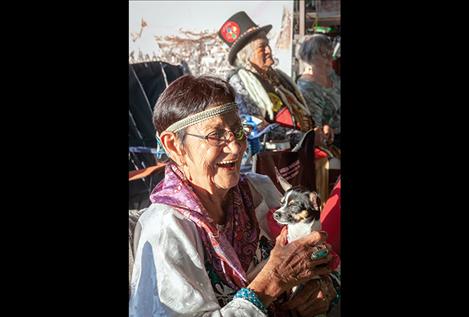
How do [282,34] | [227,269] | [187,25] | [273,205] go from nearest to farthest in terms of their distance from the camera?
[227,269] < [273,205] < [187,25] < [282,34]

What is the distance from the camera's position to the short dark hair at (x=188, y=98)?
162 cm

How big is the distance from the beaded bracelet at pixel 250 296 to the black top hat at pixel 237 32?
2.38 ft

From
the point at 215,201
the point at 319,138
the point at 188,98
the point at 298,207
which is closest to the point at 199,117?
the point at 188,98

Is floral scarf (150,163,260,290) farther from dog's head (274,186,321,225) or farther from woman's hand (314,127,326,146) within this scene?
woman's hand (314,127,326,146)

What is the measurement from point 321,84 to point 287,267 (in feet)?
3.82

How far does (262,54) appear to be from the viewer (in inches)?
85.8

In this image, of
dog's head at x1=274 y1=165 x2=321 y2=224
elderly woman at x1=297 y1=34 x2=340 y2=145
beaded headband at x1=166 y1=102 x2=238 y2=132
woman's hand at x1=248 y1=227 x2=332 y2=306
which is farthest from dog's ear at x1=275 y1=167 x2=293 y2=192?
elderly woman at x1=297 y1=34 x2=340 y2=145

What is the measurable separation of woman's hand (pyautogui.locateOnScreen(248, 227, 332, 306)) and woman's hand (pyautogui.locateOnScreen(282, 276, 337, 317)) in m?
0.03

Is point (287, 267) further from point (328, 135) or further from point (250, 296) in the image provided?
point (328, 135)

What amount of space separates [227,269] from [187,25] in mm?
673
